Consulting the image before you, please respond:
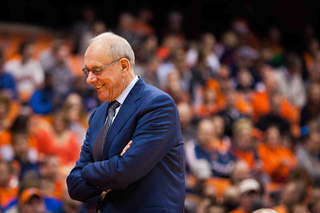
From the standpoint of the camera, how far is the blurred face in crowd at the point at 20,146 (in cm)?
466

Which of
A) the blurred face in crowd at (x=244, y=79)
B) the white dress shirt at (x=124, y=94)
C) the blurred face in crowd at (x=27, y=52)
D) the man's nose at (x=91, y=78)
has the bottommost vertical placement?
the blurred face in crowd at (x=244, y=79)

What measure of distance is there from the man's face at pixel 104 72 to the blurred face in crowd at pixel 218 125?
3828 millimetres

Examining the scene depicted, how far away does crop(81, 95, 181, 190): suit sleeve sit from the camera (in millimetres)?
1911

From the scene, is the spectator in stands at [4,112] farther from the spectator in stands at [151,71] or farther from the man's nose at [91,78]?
the man's nose at [91,78]

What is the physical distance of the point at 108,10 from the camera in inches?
353

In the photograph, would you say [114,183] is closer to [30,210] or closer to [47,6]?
[30,210]

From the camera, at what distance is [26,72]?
6.48 meters

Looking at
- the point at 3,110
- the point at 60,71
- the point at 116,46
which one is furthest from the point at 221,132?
the point at 116,46

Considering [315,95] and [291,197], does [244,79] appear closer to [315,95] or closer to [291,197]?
[315,95]

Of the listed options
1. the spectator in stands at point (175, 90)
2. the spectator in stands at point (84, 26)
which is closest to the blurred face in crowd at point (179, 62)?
the spectator in stands at point (175, 90)

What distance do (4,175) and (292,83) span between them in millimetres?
5800

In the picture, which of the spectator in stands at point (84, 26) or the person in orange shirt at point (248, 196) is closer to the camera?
the person in orange shirt at point (248, 196)

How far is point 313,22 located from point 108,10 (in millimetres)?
5463

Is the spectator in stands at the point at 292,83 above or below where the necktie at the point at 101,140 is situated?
below
